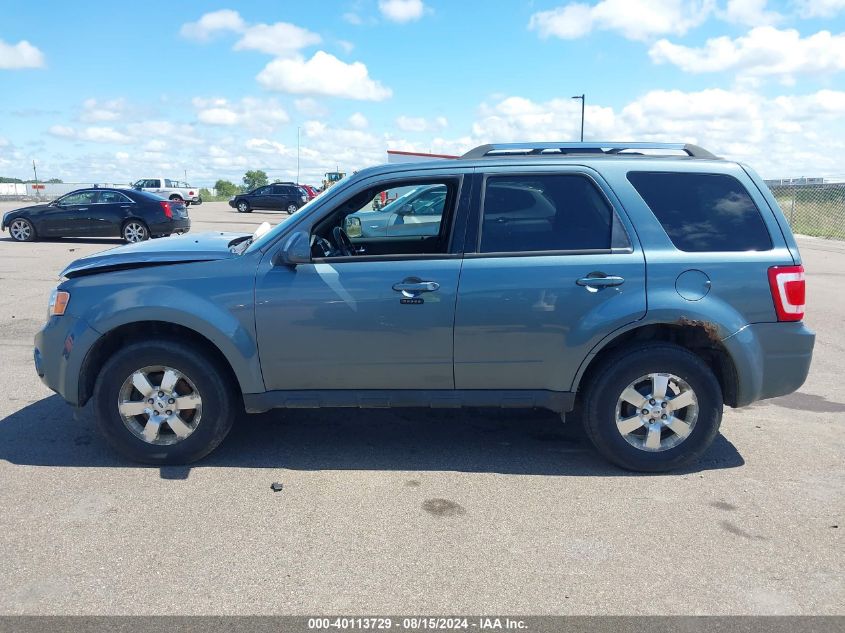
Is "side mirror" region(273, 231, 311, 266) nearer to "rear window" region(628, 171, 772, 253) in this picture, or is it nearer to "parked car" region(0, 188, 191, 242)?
"rear window" region(628, 171, 772, 253)

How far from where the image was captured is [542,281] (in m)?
4.14

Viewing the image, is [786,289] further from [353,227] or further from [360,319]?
[353,227]

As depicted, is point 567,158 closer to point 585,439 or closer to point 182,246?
point 585,439

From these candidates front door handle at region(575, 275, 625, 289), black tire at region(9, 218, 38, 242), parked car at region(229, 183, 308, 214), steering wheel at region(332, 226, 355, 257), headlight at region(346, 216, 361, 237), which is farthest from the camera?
parked car at region(229, 183, 308, 214)

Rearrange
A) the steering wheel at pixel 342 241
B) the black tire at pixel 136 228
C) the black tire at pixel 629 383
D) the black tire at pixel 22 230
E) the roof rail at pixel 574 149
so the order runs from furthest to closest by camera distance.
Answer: the black tire at pixel 22 230
the black tire at pixel 136 228
the steering wheel at pixel 342 241
the roof rail at pixel 574 149
the black tire at pixel 629 383

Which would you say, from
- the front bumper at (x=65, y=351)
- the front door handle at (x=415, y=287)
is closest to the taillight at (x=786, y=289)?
the front door handle at (x=415, y=287)

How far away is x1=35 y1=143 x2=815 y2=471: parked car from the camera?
417 cm

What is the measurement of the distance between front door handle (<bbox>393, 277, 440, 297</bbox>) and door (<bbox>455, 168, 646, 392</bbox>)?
184 millimetres

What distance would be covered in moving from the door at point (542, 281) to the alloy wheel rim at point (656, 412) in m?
0.41

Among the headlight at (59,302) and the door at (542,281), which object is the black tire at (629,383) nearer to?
the door at (542,281)

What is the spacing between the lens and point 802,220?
2714cm

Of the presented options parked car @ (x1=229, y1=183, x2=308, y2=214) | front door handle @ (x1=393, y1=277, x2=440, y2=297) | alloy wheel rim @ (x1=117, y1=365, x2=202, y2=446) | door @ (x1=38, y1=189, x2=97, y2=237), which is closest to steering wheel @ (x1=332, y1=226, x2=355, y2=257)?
front door handle @ (x1=393, y1=277, x2=440, y2=297)

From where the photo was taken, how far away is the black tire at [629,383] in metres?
4.24

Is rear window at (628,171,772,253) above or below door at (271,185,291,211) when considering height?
below
